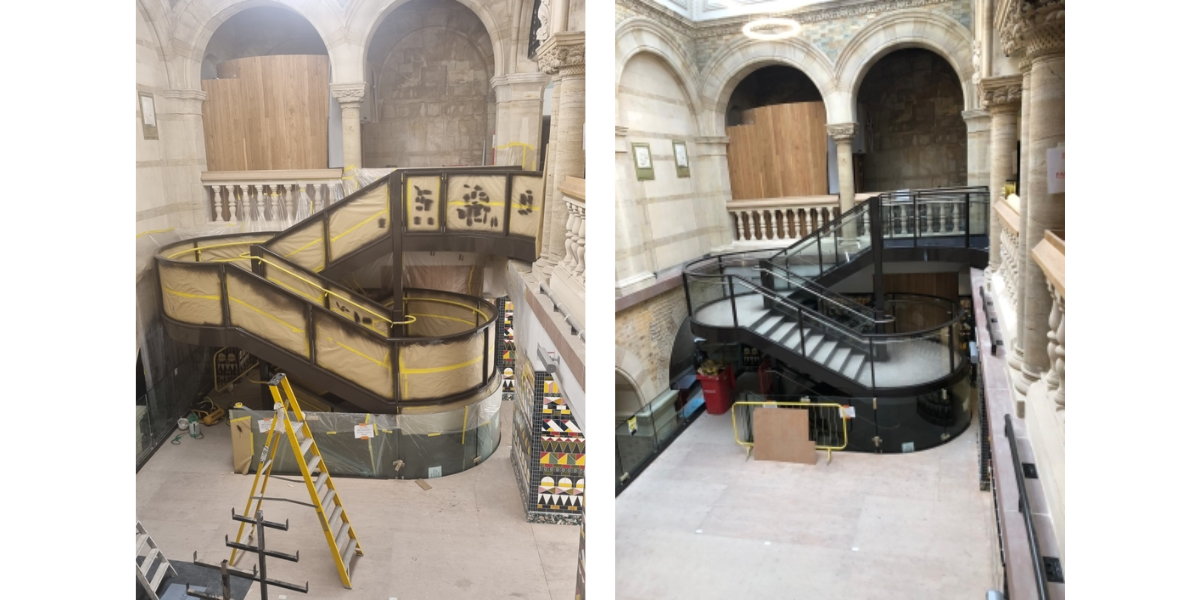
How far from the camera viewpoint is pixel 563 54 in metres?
2.76

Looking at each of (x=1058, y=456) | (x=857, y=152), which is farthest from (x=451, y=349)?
(x=857, y=152)

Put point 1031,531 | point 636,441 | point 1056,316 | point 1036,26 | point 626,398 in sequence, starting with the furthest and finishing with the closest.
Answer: point 636,441 → point 626,398 → point 1036,26 → point 1056,316 → point 1031,531

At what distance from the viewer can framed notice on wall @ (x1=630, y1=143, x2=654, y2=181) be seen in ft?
13.2

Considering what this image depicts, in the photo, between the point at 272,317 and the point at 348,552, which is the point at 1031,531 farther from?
the point at 272,317

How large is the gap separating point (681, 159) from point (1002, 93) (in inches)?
58.3

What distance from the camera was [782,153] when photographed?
415 cm

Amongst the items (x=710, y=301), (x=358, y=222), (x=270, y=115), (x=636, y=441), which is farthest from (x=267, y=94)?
(x=636, y=441)

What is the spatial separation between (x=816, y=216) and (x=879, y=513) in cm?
142

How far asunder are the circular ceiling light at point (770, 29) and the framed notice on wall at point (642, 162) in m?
0.74

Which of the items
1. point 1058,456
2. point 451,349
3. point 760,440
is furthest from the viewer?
point 760,440

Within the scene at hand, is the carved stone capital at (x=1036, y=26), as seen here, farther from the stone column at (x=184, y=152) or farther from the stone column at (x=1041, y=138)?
the stone column at (x=184, y=152)

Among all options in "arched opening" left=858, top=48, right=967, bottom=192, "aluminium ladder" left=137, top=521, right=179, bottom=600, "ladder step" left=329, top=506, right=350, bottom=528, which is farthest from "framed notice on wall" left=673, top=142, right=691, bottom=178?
"aluminium ladder" left=137, top=521, right=179, bottom=600

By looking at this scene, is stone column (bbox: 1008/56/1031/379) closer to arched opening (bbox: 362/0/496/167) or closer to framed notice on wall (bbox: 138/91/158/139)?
arched opening (bbox: 362/0/496/167)
